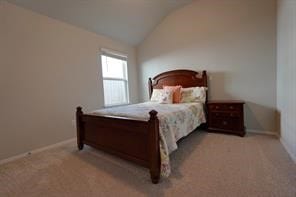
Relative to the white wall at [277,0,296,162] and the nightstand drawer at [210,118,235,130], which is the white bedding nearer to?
the nightstand drawer at [210,118,235,130]

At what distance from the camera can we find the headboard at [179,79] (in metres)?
4.00

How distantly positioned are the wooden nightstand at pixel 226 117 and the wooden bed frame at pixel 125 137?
2129mm

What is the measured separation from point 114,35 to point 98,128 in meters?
2.69

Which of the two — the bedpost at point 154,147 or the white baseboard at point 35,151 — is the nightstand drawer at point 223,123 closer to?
the bedpost at point 154,147

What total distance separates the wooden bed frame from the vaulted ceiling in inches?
73.4

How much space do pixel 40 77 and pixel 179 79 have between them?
3005 millimetres

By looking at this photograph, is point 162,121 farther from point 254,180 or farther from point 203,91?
point 203,91

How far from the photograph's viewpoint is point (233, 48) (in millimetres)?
3664

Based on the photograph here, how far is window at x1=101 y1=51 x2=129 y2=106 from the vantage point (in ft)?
14.2

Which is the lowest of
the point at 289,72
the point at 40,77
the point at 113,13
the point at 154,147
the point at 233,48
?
the point at 154,147

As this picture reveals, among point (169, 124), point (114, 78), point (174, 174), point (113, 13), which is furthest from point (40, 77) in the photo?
point (174, 174)

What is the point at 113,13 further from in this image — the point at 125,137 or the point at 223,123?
the point at 223,123

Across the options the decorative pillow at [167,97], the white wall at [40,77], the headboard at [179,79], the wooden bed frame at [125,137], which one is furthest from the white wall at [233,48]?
the wooden bed frame at [125,137]

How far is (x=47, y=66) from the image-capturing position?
3096 mm
